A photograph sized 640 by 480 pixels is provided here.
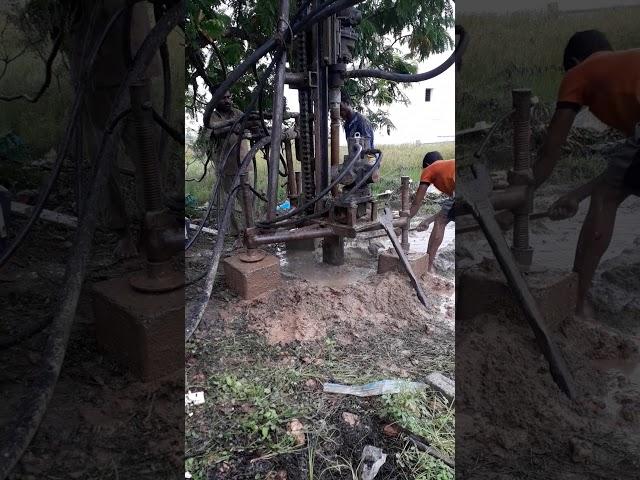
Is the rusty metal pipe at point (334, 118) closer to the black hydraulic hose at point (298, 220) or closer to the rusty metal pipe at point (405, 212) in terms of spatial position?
the black hydraulic hose at point (298, 220)

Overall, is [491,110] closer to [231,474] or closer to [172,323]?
[172,323]

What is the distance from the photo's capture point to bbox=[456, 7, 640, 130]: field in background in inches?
41.1

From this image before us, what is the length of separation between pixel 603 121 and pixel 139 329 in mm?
1074

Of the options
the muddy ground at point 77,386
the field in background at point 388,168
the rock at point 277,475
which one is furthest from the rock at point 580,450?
the field in background at point 388,168

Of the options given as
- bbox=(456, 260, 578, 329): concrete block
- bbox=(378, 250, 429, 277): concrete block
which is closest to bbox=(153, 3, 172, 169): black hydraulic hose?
bbox=(456, 260, 578, 329): concrete block

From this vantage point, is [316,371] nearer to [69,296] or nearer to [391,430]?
[391,430]

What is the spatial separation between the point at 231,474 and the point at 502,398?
163 centimetres

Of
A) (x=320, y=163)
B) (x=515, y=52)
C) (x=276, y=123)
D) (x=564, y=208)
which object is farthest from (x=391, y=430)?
(x=320, y=163)

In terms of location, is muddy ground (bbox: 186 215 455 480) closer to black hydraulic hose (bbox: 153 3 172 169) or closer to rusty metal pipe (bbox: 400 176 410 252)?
rusty metal pipe (bbox: 400 176 410 252)

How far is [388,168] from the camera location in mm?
13430

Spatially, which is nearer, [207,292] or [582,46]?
[582,46]

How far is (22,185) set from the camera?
Result: 1056 millimetres

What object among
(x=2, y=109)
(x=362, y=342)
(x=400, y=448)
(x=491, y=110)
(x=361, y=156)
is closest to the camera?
(x=2, y=109)

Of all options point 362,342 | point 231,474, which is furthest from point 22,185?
point 362,342
